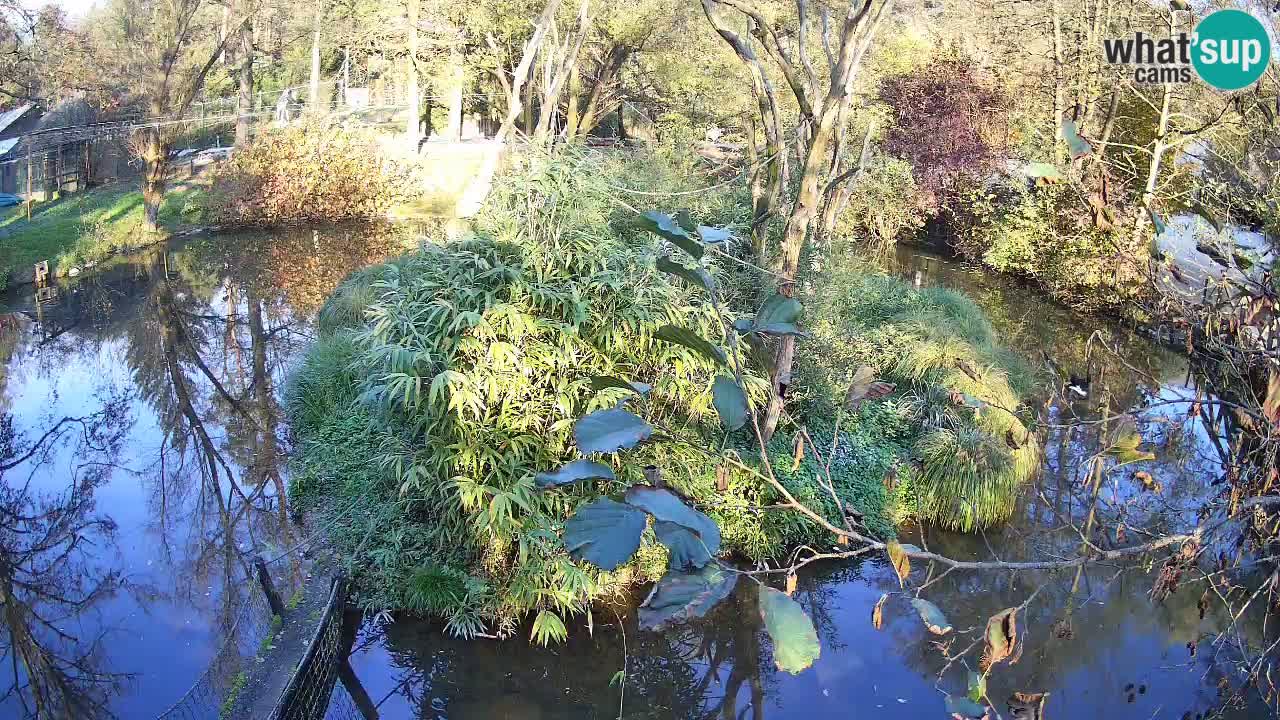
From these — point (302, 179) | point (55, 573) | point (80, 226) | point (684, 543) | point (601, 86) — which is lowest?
point (55, 573)

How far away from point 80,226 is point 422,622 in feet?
47.9

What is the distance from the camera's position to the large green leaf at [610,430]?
97 centimetres

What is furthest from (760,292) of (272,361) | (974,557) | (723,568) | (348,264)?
(348,264)

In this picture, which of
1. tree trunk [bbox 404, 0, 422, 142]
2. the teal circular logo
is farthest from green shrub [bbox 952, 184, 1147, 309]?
tree trunk [bbox 404, 0, 422, 142]

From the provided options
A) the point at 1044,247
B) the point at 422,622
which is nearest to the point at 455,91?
the point at 1044,247

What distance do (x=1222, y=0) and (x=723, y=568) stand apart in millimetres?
6775

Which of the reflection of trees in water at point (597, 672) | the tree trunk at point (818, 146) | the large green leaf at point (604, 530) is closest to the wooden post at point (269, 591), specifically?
the reflection of trees in water at point (597, 672)

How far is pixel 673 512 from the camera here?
0.92 meters

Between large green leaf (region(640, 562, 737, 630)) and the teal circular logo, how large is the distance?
3849mm

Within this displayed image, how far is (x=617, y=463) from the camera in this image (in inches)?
237

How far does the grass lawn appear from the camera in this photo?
1550 centimetres

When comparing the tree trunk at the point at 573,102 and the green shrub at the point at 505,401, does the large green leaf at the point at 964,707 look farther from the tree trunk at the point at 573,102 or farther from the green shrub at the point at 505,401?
the tree trunk at the point at 573,102

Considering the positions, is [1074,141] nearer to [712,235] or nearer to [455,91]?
[712,235]

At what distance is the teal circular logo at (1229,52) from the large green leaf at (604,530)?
12.9 ft
